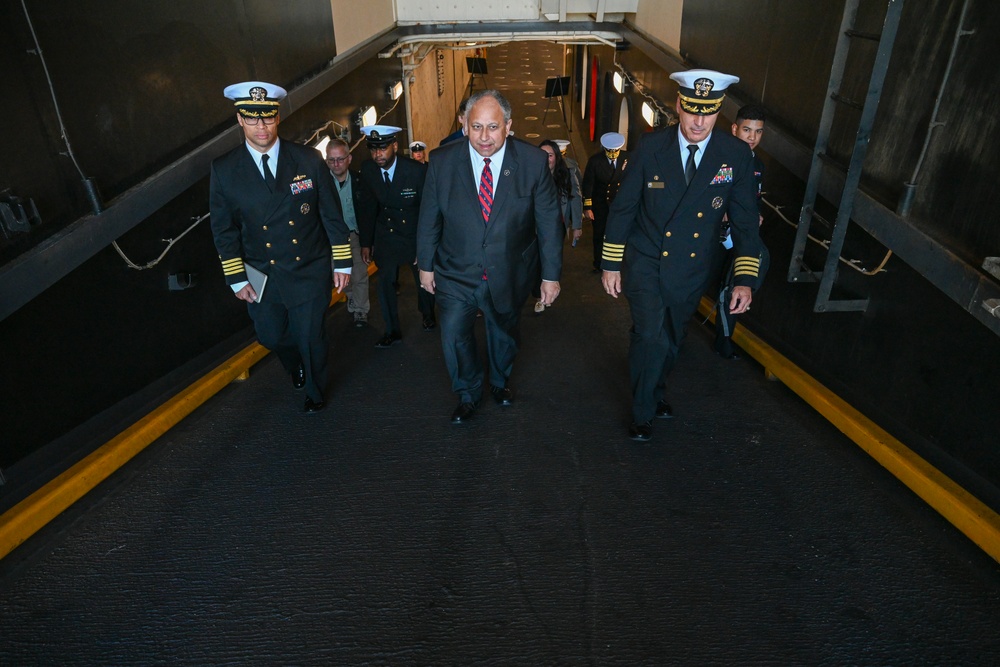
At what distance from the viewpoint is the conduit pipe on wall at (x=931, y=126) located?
2.96 meters

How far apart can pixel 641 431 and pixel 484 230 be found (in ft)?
5.09

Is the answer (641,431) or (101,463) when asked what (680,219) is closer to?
(641,431)

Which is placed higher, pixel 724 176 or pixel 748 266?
pixel 724 176

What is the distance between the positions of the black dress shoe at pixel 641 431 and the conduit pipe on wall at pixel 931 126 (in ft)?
5.90

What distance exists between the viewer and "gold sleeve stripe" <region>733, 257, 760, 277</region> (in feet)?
11.8

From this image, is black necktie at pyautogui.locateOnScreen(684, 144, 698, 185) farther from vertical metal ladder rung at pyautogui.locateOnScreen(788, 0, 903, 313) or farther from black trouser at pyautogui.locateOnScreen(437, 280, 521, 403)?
black trouser at pyautogui.locateOnScreen(437, 280, 521, 403)

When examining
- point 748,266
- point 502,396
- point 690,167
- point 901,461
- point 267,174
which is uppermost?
point 690,167

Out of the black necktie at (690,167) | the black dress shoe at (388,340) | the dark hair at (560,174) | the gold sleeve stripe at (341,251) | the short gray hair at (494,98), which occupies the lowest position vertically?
the black dress shoe at (388,340)

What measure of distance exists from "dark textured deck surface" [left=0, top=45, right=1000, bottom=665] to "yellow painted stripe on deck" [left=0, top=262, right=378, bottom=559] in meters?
0.07

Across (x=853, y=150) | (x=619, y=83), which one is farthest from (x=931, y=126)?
(x=619, y=83)

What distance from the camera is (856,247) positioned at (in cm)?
400

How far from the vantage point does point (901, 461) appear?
3443mm

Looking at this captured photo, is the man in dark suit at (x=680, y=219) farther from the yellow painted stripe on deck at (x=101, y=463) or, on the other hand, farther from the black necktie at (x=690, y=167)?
the yellow painted stripe on deck at (x=101, y=463)

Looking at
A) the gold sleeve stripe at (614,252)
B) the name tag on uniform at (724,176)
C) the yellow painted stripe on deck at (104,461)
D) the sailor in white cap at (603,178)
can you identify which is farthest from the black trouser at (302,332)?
the sailor in white cap at (603,178)
